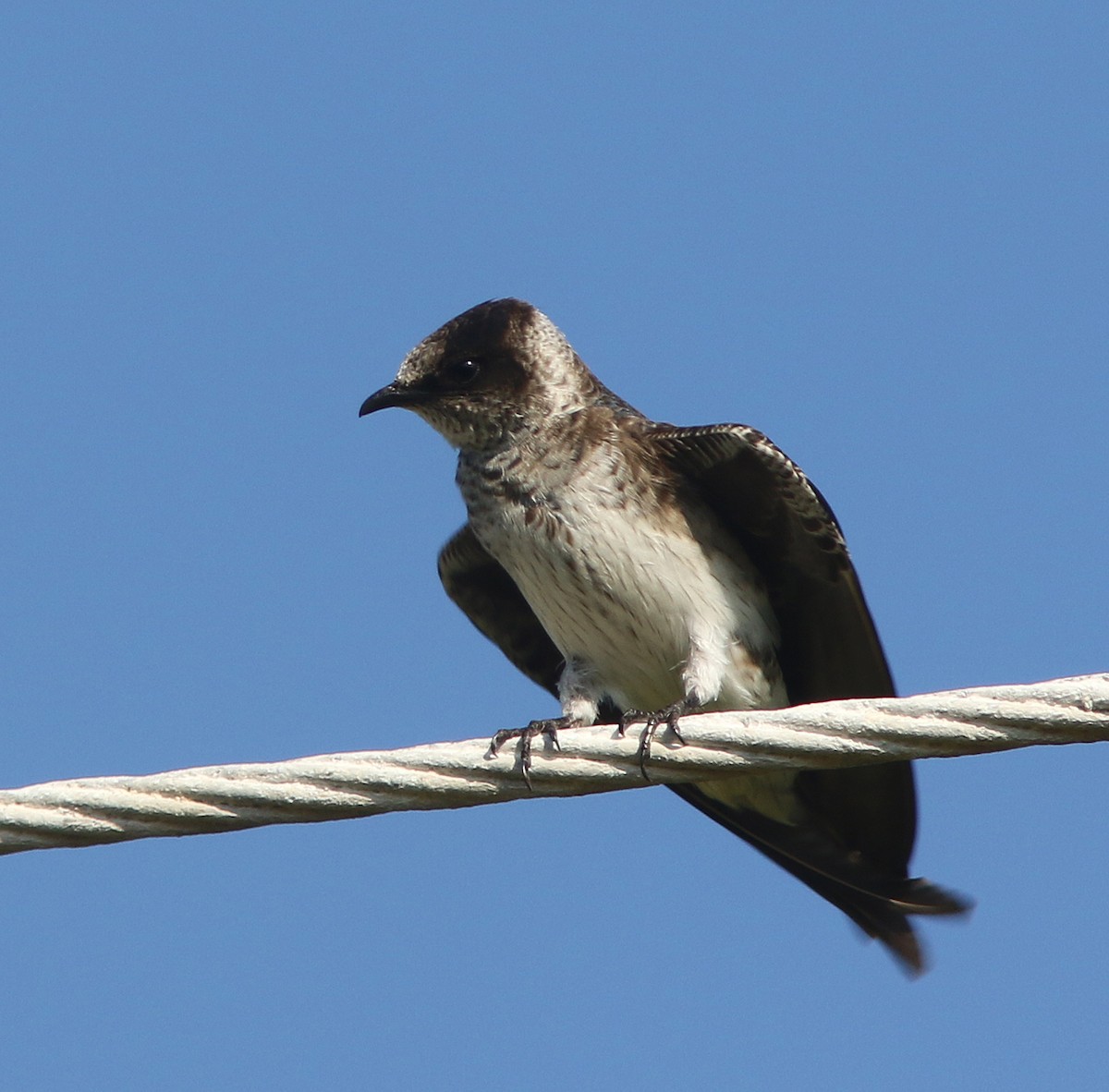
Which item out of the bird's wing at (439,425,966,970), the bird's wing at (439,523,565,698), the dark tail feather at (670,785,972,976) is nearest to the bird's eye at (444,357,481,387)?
the bird's wing at (439,523,565,698)

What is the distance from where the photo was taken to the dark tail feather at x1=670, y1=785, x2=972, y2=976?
5.45 metres

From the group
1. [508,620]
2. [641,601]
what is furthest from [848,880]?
[508,620]

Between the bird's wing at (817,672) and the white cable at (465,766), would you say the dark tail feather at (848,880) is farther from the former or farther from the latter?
the white cable at (465,766)

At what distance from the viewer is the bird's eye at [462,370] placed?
6.78 meters

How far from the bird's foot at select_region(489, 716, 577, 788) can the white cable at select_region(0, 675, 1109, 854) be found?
23mm

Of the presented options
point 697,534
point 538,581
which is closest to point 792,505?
point 697,534

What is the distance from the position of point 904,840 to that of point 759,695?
669 millimetres

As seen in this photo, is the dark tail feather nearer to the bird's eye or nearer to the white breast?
the white breast

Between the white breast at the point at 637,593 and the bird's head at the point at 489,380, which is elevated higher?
the bird's head at the point at 489,380

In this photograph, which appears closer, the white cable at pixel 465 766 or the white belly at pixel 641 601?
the white cable at pixel 465 766

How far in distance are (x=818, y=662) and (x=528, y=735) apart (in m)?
1.76

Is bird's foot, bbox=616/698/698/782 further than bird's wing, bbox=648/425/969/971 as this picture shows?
No

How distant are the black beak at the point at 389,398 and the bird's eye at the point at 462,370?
0.46 ft

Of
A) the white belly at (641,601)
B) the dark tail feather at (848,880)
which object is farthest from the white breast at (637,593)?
the dark tail feather at (848,880)
